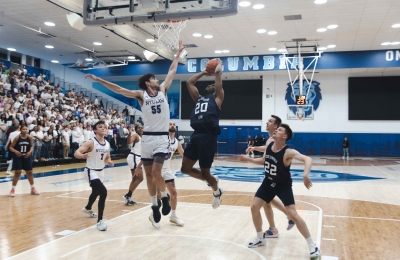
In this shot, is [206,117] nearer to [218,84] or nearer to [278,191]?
[218,84]

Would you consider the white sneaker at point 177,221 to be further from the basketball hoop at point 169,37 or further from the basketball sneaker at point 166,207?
the basketball hoop at point 169,37

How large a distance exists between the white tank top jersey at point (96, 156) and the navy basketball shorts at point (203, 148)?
178 cm

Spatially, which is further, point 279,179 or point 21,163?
point 21,163

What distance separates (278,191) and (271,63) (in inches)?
714

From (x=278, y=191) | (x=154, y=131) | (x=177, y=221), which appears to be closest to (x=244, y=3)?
(x=154, y=131)

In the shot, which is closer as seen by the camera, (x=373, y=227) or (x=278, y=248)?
(x=278, y=248)

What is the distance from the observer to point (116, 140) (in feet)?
67.1

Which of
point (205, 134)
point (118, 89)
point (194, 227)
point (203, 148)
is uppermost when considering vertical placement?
point (118, 89)

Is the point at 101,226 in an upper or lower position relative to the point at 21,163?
lower

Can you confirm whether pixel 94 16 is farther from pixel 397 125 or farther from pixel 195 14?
pixel 397 125

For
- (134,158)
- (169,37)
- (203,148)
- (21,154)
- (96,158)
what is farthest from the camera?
(169,37)

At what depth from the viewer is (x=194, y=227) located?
19.0ft

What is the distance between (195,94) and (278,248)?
2372mm

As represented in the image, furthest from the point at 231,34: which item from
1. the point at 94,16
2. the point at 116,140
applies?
the point at 94,16
